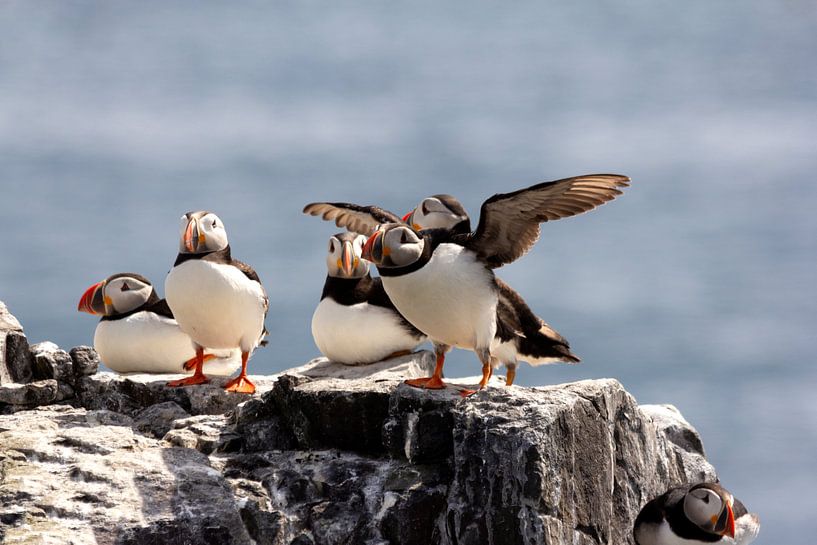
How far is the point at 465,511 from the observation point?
7.62 meters

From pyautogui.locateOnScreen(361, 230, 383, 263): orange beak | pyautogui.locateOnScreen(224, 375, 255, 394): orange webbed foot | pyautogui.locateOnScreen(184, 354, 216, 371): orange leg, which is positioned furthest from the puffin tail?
pyautogui.locateOnScreen(184, 354, 216, 371): orange leg

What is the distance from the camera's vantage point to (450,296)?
8.48 meters

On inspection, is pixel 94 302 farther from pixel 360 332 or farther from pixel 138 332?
pixel 360 332

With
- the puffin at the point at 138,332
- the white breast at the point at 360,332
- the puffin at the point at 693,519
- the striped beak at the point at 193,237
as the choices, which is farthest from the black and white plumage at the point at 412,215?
the puffin at the point at 693,519

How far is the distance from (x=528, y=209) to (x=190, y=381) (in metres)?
2.83

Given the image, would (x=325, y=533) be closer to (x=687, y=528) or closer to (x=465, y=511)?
(x=465, y=511)

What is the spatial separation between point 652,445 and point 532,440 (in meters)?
1.84

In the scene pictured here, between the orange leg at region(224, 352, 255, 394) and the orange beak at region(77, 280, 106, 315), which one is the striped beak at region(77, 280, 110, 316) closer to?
the orange beak at region(77, 280, 106, 315)

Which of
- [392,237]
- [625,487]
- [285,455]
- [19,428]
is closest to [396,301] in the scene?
[392,237]

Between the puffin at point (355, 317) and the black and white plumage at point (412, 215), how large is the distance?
254 millimetres

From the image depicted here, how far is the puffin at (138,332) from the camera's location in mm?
10703

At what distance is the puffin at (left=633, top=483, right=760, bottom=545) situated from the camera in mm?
8477

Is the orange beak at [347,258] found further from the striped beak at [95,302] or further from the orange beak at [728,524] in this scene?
the orange beak at [728,524]

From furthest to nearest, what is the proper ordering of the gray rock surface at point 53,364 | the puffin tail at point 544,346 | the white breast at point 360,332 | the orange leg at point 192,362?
the white breast at point 360,332 < the orange leg at point 192,362 < the gray rock surface at point 53,364 < the puffin tail at point 544,346
